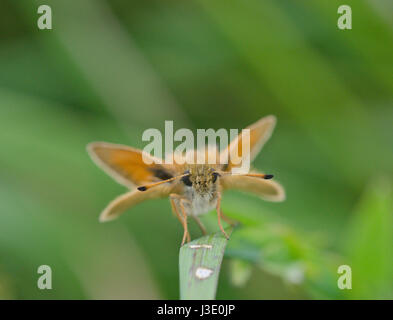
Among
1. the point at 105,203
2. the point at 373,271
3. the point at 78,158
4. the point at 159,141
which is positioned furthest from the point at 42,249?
the point at 373,271

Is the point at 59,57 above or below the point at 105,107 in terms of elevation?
above

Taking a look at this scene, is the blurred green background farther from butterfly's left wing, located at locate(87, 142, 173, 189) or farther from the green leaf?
the green leaf

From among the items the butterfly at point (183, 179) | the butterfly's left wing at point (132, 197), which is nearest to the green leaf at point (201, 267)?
the butterfly at point (183, 179)

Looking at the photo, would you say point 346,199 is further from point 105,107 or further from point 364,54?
point 105,107

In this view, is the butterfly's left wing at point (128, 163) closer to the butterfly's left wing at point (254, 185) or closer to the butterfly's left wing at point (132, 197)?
the butterfly's left wing at point (132, 197)

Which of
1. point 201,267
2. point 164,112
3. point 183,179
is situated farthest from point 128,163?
point 164,112

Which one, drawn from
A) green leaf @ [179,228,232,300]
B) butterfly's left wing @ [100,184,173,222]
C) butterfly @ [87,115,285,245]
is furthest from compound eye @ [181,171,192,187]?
green leaf @ [179,228,232,300]

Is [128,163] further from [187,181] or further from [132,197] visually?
[187,181]
